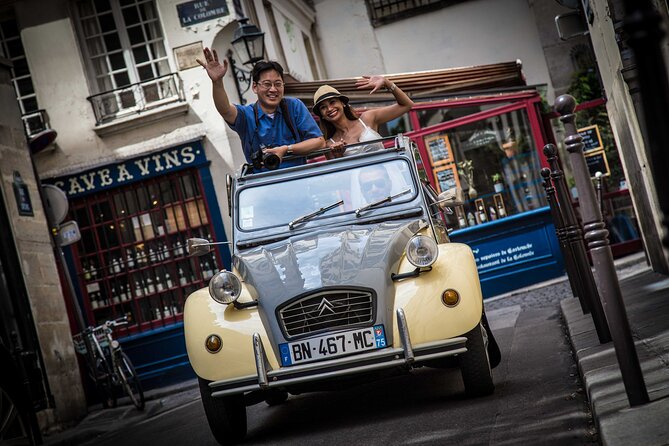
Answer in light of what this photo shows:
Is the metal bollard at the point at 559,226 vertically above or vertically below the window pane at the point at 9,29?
below

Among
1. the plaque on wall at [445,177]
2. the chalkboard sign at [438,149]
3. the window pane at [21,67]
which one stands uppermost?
the window pane at [21,67]

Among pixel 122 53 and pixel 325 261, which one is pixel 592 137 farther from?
pixel 325 261

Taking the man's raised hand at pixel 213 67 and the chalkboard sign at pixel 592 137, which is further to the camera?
the chalkboard sign at pixel 592 137

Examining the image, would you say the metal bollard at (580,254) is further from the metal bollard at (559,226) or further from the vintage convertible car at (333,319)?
the vintage convertible car at (333,319)

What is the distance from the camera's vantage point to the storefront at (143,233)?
15.3 m

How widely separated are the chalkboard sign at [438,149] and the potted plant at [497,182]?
2.57 ft

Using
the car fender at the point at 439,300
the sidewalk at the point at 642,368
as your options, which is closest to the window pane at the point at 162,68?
the sidewalk at the point at 642,368

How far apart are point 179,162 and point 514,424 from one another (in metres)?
11.0

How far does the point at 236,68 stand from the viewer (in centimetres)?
1538

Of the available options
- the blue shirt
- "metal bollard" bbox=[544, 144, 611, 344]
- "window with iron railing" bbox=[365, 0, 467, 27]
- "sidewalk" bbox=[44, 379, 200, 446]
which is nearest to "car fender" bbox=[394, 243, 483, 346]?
"metal bollard" bbox=[544, 144, 611, 344]

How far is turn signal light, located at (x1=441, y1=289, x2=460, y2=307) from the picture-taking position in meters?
5.72

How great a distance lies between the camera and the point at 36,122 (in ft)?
51.6

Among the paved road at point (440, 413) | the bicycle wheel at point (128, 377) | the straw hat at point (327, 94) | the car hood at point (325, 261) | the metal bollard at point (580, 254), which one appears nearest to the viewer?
the paved road at point (440, 413)

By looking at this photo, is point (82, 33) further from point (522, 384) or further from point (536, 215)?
point (522, 384)
